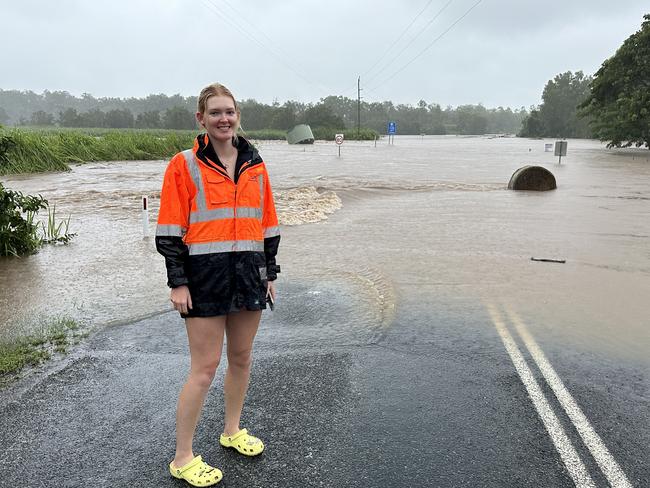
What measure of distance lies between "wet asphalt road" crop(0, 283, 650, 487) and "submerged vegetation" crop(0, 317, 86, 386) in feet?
0.61

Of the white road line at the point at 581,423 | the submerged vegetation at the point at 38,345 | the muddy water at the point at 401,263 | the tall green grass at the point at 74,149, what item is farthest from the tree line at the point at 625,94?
the submerged vegetation at the point at 38,345

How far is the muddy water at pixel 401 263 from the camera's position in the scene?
19.5 feet

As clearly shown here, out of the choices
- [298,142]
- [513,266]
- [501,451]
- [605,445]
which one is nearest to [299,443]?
[501,451]

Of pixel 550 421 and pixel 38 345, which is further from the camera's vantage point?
pixel 38 345

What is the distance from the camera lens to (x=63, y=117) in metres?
143

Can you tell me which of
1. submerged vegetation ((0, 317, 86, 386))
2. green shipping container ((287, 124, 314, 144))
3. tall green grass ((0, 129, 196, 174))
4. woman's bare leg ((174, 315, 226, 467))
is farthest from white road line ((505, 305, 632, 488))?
green shipping container ((287, 124, 314, 144))

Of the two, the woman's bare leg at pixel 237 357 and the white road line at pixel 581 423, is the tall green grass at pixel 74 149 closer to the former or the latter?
the woman's bare leg at pixel 237 357

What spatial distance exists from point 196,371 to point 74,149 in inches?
1261

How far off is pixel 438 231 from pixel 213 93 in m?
8.91

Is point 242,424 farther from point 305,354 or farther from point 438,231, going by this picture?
point 438,231

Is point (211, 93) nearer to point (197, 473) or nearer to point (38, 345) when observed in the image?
point (197, 473)

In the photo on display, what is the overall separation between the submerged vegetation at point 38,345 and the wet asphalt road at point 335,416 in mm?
187

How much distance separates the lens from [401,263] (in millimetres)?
8516

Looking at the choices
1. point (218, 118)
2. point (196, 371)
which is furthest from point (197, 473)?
point (218, 118)
